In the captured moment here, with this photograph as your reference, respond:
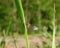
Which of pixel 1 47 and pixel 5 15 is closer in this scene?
pixel 1 47

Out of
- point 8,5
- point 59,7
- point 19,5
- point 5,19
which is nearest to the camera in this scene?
point 19,5

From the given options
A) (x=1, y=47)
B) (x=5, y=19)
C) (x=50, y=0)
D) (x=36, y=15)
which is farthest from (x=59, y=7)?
(x=1, y=47)

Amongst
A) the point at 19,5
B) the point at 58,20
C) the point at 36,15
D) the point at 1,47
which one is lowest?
the point at 58,20

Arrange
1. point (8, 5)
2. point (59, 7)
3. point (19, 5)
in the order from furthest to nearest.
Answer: point (59, 7), point (8, 5), point (19, 5)

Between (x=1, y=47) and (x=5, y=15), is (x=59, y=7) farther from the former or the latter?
(x=1, y=47)

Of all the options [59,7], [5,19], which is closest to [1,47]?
[5,19]

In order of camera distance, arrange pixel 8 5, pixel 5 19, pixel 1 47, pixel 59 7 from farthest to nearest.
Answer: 1. pixel 59 7
2. pixel 8 5
3. pixel 5 19
4. pixel 1 47

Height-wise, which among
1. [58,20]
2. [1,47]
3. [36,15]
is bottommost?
[58,20]

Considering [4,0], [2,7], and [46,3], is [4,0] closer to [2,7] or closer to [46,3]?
[2,7]

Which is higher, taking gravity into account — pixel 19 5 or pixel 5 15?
pixel 19 5
